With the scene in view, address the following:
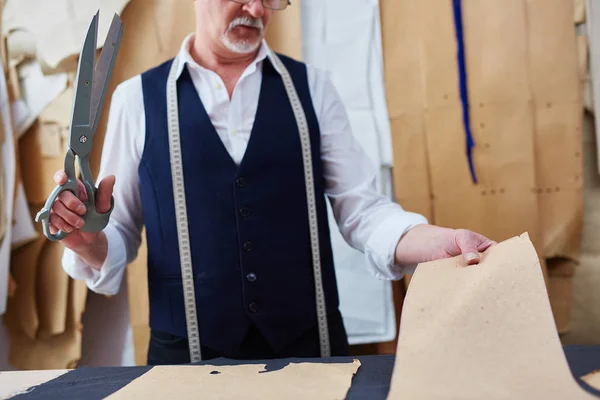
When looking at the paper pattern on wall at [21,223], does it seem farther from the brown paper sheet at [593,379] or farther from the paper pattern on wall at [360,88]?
the brown paper sheet at [593,379]

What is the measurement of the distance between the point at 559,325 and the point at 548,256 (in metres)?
0.18

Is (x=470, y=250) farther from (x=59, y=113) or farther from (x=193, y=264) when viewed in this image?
(x=59, y=113)

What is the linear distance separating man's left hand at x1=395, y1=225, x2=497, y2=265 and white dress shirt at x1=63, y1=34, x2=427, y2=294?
0.08 meters

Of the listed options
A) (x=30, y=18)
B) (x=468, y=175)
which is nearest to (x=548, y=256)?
(x=468, y=175)

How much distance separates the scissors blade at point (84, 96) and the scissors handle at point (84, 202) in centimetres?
2

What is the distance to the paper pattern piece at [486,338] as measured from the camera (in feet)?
1.88

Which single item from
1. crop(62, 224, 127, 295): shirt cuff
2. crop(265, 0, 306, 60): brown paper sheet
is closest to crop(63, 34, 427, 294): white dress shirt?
crop(62, 224, 127, 295): shirt cuff

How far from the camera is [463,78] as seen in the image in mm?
1392

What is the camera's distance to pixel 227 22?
1062 millimetres

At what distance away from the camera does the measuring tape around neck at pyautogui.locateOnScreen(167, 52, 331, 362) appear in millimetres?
1061

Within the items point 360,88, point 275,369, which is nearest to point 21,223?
point 360,88

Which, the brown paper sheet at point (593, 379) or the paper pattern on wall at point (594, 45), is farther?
the paper pattern on wall at point (594, 45)

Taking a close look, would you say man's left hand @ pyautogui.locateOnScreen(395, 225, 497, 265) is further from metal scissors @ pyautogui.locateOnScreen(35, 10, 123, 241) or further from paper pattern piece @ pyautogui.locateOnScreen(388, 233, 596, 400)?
metal scissors @ pyautogui.locateOnScreen(35, 10, 123, 241)

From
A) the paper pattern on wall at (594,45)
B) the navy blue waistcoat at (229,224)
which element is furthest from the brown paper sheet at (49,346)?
the paper pattern on wall at (594,45)
